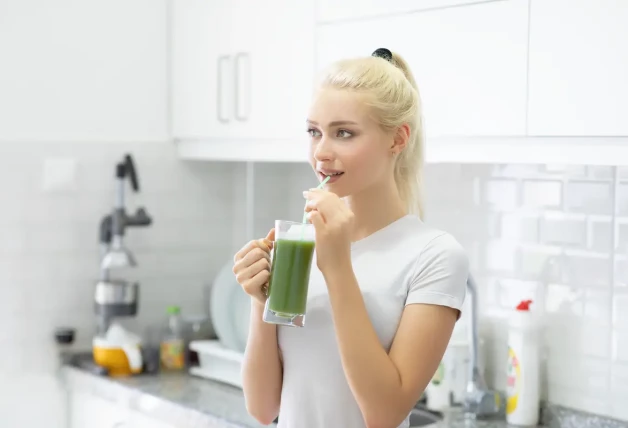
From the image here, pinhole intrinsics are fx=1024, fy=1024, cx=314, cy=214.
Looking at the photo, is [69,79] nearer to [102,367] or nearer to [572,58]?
[102,367]

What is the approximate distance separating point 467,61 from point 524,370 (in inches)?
30.2

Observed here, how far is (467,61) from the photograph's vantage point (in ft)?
7.20

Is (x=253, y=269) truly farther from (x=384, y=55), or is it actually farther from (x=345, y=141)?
(x=384, y=55)

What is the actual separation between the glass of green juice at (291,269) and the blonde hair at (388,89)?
220 mm

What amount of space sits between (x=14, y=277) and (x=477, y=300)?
1.36m

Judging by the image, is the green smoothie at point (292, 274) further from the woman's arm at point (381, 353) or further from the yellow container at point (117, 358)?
the yellow container at point (117, 358)

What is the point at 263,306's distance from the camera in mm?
1615

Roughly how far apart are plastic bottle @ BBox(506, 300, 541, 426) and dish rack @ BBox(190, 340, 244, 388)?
80 centimetres

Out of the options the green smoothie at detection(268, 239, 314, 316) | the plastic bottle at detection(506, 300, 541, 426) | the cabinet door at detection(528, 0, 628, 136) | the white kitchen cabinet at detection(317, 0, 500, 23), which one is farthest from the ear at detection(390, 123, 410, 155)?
the plastic bottle at detection(506, 300, 541, 426)

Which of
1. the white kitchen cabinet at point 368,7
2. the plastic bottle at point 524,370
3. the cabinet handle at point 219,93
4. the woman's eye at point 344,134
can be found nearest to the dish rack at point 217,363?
the cabinet handle at point 219,93

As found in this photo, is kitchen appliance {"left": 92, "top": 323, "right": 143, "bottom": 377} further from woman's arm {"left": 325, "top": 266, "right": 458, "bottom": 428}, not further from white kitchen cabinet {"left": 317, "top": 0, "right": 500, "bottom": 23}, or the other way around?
woman's arm {"left": 325, "top": 266, "right": 458, "bottom": 428}

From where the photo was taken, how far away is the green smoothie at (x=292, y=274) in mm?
1537

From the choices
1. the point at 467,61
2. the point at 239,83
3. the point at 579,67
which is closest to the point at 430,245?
the point at 579,67

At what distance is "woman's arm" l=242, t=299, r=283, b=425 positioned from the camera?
162 cm
